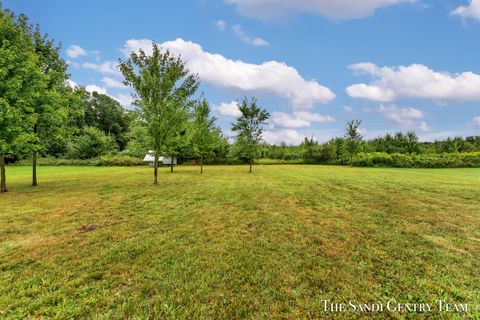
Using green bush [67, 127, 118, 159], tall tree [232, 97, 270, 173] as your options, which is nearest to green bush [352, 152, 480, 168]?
tall tree [232, 97, 270, 173]

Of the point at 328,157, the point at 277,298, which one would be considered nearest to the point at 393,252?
the point at 277,298

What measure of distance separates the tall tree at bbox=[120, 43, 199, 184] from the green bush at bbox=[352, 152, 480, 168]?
30.3m

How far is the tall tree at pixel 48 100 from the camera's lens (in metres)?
11.2

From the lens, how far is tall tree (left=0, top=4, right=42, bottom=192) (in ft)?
29.6

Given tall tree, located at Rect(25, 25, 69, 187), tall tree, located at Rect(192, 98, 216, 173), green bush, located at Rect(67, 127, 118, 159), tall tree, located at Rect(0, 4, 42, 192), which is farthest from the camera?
green bush, located at Rect(67, 127, 118, 159)

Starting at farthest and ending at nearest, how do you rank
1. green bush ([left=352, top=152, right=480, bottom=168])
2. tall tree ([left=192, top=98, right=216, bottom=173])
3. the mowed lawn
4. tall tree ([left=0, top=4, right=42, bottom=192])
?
green bush ([left=352, top=152, right=480, bottom=168]) → tall tree ([left=192, top=98, right=216, bottom=173]) → tall tree ([left=0, top=4, right=42, bottom=192]) → the mowed lawn

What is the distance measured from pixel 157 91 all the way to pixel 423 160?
34463mm

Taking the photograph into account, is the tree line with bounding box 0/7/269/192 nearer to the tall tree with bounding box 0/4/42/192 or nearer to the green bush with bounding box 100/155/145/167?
the tall tree with bounding box 0/4/42/192

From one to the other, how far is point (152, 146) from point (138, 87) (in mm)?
3415

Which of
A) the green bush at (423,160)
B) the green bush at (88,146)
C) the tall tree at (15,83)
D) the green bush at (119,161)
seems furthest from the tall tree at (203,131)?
the green bush at (88,146)

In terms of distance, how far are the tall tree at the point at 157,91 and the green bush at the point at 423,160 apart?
30.3 m

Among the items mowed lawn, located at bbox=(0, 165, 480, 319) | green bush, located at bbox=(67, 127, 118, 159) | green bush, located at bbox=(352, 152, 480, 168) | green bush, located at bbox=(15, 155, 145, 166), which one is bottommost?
mowed lawn, located at bbox=(0, 165, 480, 319)

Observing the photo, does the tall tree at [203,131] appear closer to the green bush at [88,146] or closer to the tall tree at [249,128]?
the tall tree at [249,128]

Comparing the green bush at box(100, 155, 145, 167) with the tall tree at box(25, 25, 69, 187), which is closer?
the tall tree at box(25, 25, 69, 187)
